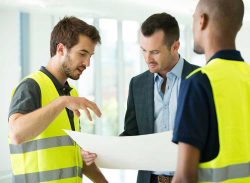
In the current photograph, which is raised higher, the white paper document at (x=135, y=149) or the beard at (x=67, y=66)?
the beard at (x=67, y=66)

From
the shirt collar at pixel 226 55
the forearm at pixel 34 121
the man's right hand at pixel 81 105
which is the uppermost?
the shirt collar at pixel 226 55

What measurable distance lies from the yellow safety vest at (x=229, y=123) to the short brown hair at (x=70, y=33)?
2.78 ft

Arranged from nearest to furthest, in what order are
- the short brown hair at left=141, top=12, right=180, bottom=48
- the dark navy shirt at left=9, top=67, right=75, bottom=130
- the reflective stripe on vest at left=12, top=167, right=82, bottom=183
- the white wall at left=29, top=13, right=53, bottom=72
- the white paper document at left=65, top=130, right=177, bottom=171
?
the white paper document at left=65, top=130, right=177, bottom=171 < the dark navy shirt at left=9, top=67, right=75, bottom=130 < the reflective stripe on vest at left=12, top=167, right=82, bottom=183 < the short brown hair at left=141, top=12, right=180, bottom=48 < the white wall at left=29, top=13, right=53, bottom=72

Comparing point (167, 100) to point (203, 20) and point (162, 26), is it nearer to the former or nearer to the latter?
point (162, 26)

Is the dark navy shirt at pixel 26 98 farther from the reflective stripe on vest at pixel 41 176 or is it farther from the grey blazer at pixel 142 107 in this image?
the grey blazer at pixel 142 107

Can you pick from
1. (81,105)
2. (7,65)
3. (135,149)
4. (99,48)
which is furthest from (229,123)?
(99,48)

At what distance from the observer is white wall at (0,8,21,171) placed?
320 centimetres

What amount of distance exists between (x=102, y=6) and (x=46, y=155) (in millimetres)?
1495

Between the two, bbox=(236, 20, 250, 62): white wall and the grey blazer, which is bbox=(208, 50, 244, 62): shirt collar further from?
bbox=(236, 20, 250, 62): white wall

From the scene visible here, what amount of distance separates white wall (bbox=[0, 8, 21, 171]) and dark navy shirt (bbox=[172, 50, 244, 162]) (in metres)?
2.45

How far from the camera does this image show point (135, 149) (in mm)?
1406

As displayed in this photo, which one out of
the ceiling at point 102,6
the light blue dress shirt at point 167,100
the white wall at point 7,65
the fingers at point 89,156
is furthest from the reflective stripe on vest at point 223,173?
the white wall at point 7,65

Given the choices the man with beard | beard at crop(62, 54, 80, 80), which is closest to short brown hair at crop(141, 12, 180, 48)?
the man with beard

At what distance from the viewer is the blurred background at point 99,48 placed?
2770 mm
